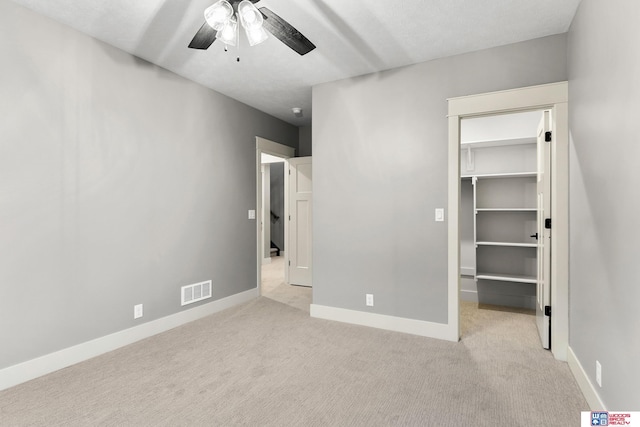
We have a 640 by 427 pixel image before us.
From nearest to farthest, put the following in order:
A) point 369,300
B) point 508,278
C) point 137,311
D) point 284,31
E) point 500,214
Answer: point 284,31
point 137,311
point 369,300
point 508,278
point 500,214

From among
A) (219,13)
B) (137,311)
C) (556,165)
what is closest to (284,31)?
(219,13)

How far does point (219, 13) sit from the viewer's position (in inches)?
70.9

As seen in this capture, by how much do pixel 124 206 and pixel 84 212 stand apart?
1.10ft

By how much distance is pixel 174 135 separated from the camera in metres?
3.44

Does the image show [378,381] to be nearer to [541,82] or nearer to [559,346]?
[559,346]

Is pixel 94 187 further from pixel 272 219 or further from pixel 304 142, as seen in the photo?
pixel 272 219

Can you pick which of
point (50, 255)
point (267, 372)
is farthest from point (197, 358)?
point (50, 255)

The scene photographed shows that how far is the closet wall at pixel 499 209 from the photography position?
4133mm

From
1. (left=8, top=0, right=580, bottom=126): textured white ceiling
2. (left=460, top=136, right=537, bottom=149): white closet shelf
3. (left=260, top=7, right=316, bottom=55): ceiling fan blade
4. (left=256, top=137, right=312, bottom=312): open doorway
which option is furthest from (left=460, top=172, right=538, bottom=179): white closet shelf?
(left=260, top=7, right=316, bottom=55): ceiling fan blade

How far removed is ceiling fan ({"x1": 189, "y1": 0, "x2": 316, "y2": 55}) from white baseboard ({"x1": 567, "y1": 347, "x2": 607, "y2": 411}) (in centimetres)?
268

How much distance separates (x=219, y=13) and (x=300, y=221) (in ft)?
12.3

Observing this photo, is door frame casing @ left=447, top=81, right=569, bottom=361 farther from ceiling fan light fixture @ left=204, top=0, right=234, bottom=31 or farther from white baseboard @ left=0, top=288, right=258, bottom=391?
white baseboard @ left=0, top=288, right=258, bottom=391

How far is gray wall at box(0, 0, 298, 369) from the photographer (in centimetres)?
230

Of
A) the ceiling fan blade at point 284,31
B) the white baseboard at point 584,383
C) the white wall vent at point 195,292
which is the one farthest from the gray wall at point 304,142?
the white baseboard at point 584,383
